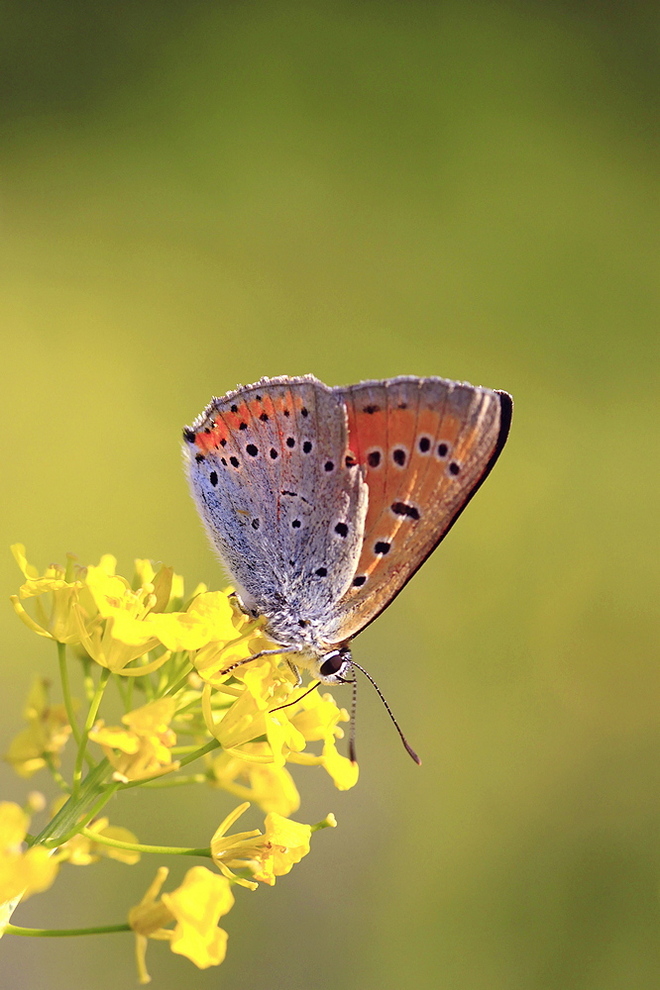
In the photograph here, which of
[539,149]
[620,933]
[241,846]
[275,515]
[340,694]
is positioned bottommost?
[620,933]

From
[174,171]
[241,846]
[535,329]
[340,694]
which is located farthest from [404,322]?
[241,846]

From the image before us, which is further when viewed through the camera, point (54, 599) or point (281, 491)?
point (281, 491)

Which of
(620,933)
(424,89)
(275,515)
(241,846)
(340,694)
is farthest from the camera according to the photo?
(424,89)

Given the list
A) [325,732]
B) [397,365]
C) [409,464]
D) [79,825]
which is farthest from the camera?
[397,365]

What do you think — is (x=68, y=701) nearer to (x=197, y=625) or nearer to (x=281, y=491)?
(x=197, y=625)

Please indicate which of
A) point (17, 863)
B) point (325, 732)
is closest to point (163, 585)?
point (325, 732)

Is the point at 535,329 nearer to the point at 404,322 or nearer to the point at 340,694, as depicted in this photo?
the point at 404,322

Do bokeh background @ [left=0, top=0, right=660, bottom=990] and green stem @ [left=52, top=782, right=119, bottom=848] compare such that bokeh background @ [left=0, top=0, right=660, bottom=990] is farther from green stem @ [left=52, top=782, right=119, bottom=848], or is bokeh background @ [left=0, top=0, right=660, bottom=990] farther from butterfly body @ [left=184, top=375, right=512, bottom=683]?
green stem @ [left=52, top=782, right=119, bottom=848]
